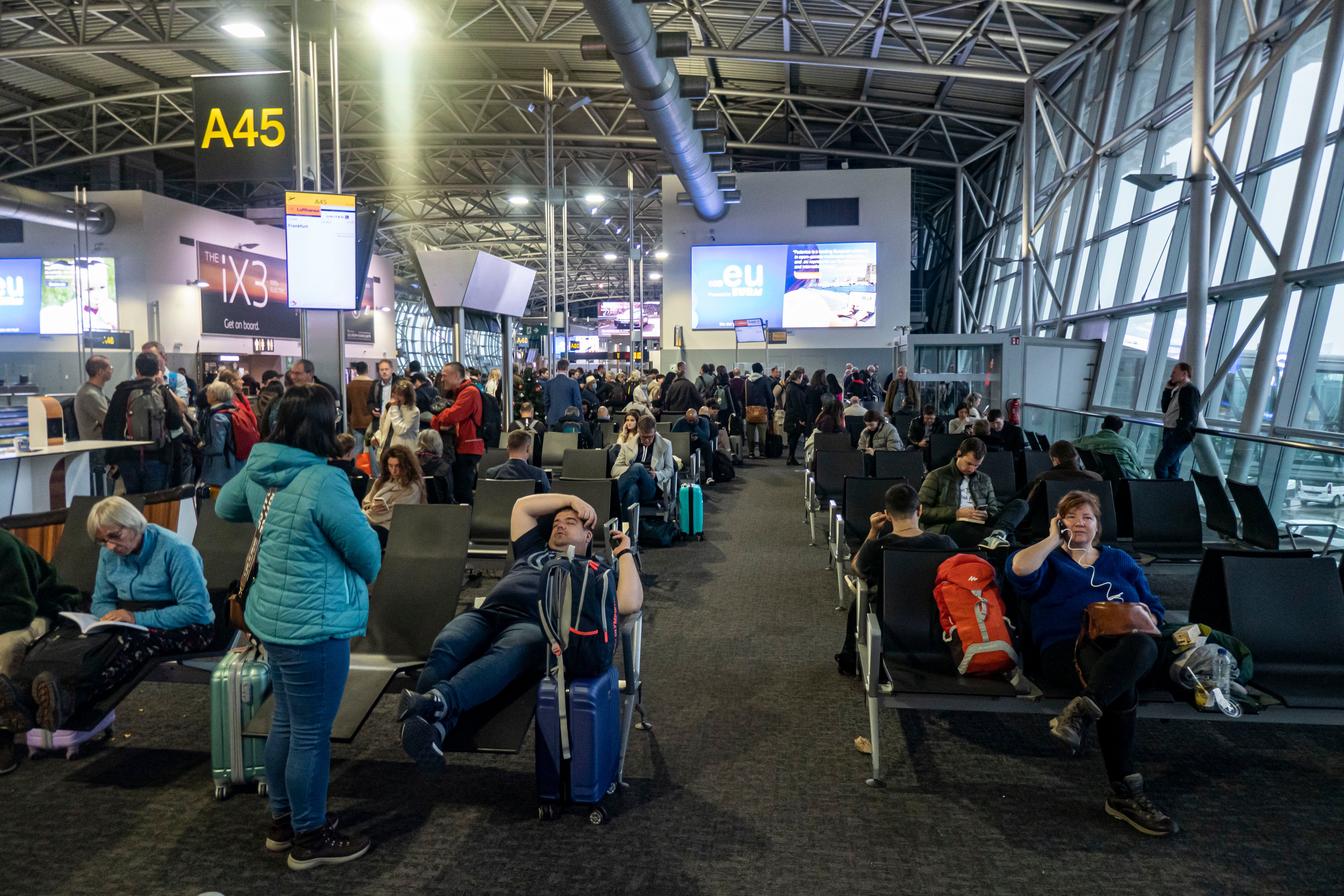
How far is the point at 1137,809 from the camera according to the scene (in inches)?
125

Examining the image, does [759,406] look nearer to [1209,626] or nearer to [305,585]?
[1209,626]

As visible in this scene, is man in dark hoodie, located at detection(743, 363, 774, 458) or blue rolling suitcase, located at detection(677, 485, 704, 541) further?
man in dark hoodie, located at detection(743, 363, 774, 458)

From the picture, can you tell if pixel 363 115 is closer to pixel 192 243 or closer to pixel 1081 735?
pixel 192 243

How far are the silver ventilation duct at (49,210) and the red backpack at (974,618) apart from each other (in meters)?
20.5

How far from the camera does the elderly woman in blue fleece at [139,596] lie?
11.8 feet

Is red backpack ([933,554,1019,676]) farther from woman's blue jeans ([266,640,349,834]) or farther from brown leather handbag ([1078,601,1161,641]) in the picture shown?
woman's blue jeans ([266,640,349,834])

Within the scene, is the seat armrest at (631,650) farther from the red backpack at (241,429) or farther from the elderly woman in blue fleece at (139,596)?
the red backpack at (241,429)

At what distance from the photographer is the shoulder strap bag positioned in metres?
2.75

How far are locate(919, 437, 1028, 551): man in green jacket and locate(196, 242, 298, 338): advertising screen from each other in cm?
1831

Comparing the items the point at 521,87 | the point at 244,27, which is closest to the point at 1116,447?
the point at 244,27

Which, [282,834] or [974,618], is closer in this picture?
[282,834]

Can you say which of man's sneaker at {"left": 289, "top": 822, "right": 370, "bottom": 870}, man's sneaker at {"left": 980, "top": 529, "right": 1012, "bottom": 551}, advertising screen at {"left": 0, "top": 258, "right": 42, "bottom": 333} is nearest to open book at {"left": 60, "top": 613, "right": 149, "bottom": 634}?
man's sneaker at {"left": 289, "top": 822, "right": 370, "bottom": 870}

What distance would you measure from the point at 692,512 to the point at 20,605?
19.0 feet

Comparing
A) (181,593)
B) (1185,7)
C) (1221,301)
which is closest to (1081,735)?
(181,593)
